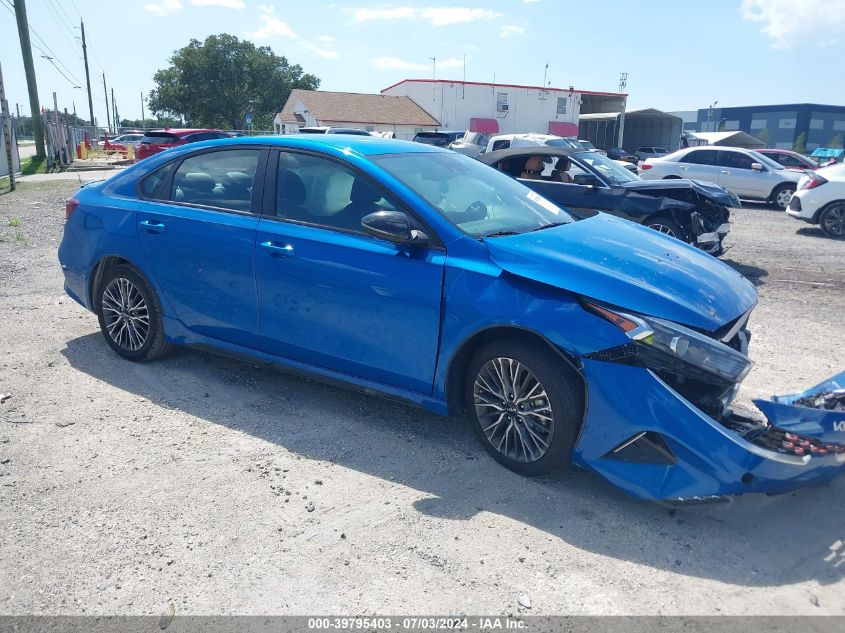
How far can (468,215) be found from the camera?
4.07m

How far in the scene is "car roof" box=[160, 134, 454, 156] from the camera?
4367 mm

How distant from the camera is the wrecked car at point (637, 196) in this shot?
9508 millimetres

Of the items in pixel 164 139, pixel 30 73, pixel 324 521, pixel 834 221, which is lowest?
pixel 324 521

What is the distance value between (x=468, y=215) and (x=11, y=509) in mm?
2887

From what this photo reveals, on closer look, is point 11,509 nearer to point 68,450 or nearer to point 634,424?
point 68,450

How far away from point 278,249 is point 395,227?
908 millimetres

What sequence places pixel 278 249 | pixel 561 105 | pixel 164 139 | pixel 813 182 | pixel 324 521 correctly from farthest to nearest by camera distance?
pixel 561 105, pixel 164 139, pixel 813 182, pixel 278 249, pixel 324 521

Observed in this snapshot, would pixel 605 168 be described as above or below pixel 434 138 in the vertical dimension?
below

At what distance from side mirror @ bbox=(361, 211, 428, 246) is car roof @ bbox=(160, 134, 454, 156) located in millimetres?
673

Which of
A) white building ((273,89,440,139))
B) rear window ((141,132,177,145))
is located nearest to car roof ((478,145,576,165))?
rear window ((141,132,177,145))

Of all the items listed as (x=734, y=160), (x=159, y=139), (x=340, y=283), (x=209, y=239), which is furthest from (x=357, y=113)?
(x=340, y=283)

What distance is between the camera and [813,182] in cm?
1307

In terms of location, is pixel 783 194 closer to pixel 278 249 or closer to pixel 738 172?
pixel 738 172

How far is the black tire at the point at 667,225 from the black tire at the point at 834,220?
528cm
